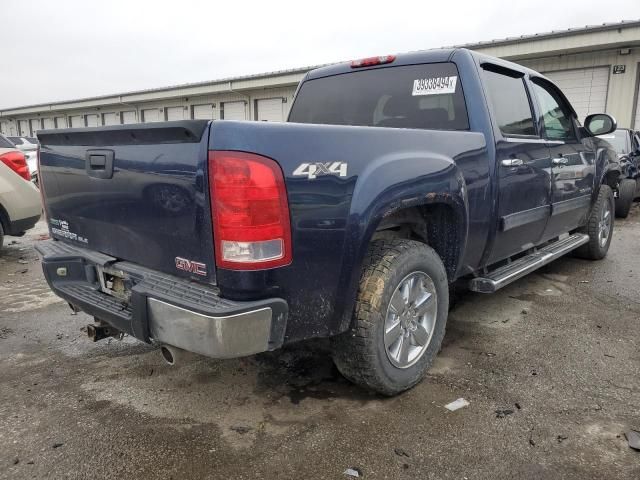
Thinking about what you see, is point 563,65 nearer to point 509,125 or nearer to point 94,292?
point 509,125

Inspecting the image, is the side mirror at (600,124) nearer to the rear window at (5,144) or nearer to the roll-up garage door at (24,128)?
the rear window at (5,144)

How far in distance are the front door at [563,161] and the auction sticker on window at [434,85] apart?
3.90ft

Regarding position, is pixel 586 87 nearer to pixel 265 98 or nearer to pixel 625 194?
pixel 625 194

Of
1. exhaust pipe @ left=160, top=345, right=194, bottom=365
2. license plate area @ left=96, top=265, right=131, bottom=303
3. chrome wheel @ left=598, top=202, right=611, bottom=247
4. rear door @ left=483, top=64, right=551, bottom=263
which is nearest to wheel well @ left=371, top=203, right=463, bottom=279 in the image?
rear door @ left=483, top=64, right=551, bottom=263

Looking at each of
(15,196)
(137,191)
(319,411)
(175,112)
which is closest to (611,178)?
(319,411)

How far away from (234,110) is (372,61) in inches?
823

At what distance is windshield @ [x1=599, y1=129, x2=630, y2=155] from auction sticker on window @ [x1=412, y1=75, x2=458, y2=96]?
758 cm

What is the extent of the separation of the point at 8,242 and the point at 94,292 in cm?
613

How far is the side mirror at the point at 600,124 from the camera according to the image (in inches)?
188

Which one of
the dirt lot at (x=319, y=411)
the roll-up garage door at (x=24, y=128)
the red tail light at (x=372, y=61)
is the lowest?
the dirt lot at (x=319, y=411)

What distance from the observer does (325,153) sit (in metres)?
2.16

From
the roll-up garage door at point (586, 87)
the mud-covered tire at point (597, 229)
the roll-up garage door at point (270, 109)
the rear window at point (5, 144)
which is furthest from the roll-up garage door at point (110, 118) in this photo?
the mud-covered tire at point (597, 229)

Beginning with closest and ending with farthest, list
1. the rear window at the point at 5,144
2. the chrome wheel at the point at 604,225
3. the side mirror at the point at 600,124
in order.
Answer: the side mirror at the point at 600,124, the chrome wheel at the point at 604,225, the rear window at the point at 5,144

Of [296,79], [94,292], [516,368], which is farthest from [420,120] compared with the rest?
[296,79]
